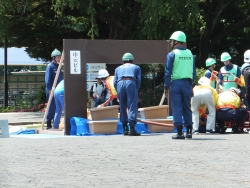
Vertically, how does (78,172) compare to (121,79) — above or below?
below

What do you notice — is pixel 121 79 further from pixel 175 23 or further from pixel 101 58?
pixel 175 23

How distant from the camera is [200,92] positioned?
15703mm

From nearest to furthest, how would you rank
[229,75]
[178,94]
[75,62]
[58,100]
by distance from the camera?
[178,94]
[75,62]
[58,100]
[229,75]

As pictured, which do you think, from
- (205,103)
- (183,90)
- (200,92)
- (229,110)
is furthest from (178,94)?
(229,110)

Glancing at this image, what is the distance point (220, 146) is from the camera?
1216 cm

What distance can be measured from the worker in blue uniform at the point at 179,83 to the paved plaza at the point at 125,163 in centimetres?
86

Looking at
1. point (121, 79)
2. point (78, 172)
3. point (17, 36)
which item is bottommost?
point (78, 172)

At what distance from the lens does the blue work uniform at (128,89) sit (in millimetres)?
15164

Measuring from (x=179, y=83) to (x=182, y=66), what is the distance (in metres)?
0.32

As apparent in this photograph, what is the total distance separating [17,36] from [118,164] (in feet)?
83.3

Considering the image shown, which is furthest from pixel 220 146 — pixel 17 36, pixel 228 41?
pixel 228 41

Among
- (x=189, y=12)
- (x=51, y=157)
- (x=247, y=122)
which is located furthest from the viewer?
(x=189, y=12)

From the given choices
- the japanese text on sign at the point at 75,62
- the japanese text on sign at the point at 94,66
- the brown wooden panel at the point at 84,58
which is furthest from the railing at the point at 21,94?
the japanese text on sign at the point at 75,62

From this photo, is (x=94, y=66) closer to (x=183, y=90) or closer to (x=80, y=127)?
(x=80, y=127)
